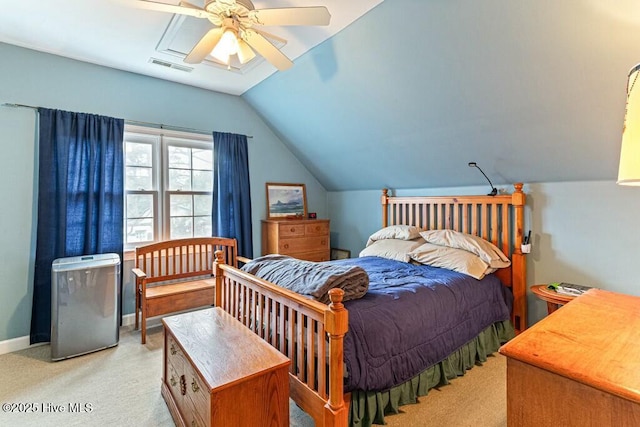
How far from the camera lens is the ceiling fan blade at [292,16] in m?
1.70

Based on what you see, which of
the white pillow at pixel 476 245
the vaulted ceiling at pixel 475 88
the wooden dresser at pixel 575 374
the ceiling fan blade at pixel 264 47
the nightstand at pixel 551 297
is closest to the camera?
the wooden dresser at pixel 575 374

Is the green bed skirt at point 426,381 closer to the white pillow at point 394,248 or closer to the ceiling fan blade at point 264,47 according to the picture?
the white pillow at point 394,248

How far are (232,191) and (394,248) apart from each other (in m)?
2.11

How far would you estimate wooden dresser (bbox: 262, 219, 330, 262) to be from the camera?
13.3ft

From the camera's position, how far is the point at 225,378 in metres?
1.37

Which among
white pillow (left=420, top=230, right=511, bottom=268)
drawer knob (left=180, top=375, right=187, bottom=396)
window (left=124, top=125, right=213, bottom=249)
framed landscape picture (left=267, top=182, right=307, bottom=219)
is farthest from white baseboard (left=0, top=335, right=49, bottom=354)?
white pillow (left=420, top=230, right=511, bottom=268)

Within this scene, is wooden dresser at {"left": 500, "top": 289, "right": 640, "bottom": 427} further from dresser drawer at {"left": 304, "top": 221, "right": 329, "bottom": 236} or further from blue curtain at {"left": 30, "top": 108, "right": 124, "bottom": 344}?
blue curtain at {"left": 30, "top": 108, "right": 124, "bottom": 344}

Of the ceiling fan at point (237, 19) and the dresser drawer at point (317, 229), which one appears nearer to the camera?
the ceiling fan at point (237, 19)

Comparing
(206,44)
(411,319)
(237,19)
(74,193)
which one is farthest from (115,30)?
(411,319)

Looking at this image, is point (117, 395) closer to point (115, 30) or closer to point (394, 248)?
point (394, 248)

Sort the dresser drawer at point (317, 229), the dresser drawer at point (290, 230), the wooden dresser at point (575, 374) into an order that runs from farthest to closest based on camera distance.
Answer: the dresser drawer at point (317, 229) < the dresser drawer at point (290, 230) < the wooden dresser at point (575, 374)

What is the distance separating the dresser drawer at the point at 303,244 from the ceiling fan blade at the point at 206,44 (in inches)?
92.9

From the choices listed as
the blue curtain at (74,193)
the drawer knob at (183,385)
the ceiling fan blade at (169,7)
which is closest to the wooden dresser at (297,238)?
the blue curtain at (74,193)

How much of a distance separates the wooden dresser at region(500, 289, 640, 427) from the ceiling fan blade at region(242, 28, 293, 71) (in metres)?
2.10
